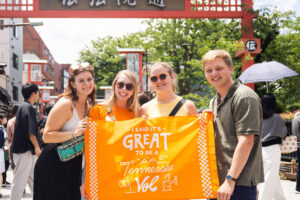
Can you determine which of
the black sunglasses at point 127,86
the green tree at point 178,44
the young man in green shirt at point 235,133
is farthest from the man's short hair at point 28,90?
the green tree at point 178,44

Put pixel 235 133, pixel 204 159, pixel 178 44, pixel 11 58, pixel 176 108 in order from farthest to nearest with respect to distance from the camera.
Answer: pixel 11 58 → pixel 178 44 → pixel 176 108 → pixel 204 159 → pixel 235 133

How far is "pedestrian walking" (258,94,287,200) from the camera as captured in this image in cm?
622

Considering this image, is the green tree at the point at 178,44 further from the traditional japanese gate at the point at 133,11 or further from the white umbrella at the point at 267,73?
the white umbrella at the point at 267,73

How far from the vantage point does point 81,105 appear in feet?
13.3

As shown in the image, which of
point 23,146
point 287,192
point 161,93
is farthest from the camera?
point 287,192

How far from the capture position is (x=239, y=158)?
2.97 metres

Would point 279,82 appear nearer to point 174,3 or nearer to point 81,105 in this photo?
point 174,3

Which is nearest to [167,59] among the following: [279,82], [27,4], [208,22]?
[208,22]

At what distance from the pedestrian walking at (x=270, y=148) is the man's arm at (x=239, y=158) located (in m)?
3.36

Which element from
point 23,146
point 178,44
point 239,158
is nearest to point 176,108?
point 239,158

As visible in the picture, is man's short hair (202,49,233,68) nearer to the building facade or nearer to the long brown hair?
the long brown hair

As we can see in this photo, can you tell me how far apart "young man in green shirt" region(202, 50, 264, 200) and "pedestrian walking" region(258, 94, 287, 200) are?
10.3 ft

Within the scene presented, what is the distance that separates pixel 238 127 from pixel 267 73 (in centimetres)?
598

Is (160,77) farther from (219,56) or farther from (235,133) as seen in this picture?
(235,133)
